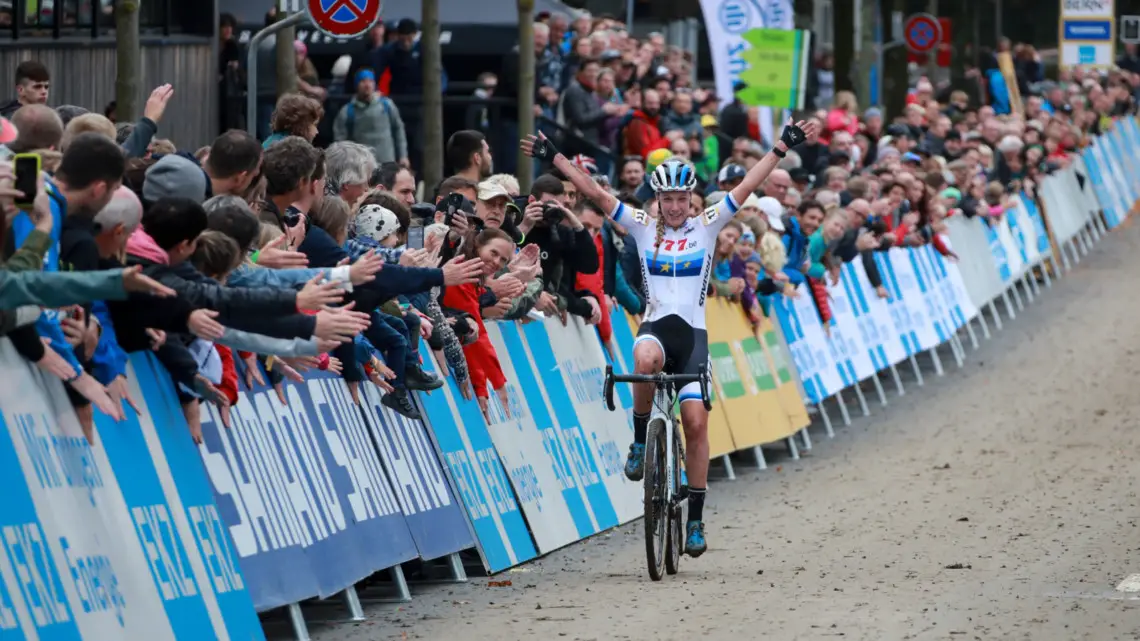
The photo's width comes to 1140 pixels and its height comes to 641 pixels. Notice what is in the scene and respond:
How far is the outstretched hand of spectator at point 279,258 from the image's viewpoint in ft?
30.6

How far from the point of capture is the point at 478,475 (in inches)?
469

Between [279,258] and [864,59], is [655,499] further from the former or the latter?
[864,59]

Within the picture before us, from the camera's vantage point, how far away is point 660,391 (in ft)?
38.9

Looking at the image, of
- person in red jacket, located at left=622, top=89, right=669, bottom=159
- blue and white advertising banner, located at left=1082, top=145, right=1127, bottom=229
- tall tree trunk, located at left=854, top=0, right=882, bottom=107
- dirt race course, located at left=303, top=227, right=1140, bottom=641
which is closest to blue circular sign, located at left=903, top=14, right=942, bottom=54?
tall tree trunk, located at left=854, top=0, right=882, bottom=107

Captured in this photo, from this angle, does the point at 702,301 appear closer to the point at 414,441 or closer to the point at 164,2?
the point at 414,441

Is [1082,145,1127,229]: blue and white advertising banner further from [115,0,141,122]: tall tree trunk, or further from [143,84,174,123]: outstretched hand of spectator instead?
[143,84,174,123]: outstretched hand of spectator

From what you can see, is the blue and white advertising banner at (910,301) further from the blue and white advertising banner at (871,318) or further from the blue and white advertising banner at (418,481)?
the blue and white advertising banner at (418,481)

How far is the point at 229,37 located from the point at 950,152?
11.2 metres

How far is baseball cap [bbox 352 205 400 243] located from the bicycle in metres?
1.42

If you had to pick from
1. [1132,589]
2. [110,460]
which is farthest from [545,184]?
[110,460]

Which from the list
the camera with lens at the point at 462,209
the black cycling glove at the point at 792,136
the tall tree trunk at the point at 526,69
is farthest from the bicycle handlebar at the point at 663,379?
the tall tree trunk at the point at 526,69

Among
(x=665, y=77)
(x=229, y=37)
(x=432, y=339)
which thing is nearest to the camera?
(x=432, y=339)

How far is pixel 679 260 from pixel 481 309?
1131 millimetres

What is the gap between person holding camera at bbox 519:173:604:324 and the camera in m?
13.3
